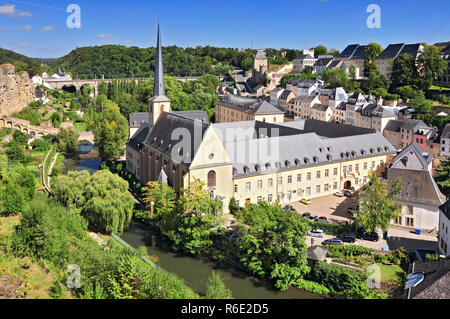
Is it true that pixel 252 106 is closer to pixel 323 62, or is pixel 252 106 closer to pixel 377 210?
pixel 377 210

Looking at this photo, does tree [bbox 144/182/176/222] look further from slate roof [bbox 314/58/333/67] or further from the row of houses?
slate roof [bbox 314/58/333/67]

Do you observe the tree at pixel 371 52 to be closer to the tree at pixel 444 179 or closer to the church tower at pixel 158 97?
the tree at pixel 444 179

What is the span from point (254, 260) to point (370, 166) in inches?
1013

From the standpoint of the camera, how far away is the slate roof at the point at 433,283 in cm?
2155

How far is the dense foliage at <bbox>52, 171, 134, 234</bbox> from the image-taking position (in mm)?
33406

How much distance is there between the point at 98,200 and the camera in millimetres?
33469

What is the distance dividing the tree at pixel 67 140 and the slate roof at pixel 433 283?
56.0m

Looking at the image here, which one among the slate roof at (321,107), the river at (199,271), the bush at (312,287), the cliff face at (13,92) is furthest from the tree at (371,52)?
the bush at (312,287)

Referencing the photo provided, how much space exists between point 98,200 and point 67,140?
3714 cm

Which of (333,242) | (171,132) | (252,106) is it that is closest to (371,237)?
(333,242)

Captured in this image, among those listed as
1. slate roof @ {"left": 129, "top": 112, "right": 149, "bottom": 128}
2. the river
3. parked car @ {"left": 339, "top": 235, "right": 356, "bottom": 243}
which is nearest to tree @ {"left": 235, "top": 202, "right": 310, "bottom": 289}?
the river

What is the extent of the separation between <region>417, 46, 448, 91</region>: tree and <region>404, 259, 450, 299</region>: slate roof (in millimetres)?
64489

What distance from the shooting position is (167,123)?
4575 cm
